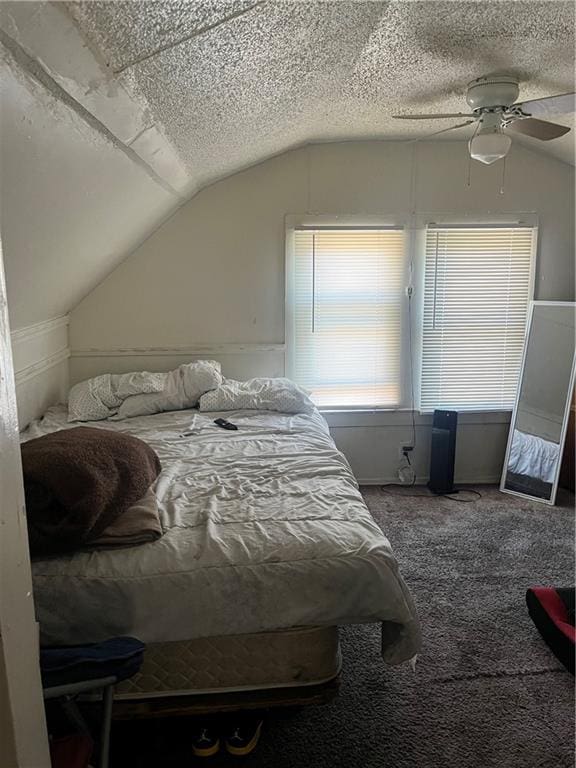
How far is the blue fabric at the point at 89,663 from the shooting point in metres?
1.30

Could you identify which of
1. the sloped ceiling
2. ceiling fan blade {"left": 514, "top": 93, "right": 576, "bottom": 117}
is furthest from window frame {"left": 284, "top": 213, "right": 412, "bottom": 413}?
ceiling fan blade {"left": 514, "top": 93, "right": 576, "bottom": 117}

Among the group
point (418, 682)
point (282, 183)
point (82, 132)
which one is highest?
point (282, 183)

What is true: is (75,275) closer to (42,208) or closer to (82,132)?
(42,208)

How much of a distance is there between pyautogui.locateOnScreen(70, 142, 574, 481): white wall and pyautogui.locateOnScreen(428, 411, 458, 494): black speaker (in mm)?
1229

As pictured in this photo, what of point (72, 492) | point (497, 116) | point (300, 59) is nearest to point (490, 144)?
point (497, 116)

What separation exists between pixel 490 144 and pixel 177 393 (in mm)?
2088

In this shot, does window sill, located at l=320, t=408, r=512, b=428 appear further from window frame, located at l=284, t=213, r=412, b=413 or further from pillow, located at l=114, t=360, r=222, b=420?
pillow, located at l=114, t=360, r=222, b=420

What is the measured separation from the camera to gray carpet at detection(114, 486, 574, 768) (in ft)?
5.75

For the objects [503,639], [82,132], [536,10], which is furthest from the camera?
[503,639]

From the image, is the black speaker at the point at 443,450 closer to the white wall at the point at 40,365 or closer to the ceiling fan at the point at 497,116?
the ceiling fan at the point at 497,116

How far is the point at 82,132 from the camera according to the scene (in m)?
1.58

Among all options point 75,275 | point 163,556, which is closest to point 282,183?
point 75,275

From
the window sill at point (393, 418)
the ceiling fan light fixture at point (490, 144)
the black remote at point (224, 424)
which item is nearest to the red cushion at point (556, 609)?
the black remote at point (224, 424)

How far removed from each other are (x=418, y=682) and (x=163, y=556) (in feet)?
3.52
